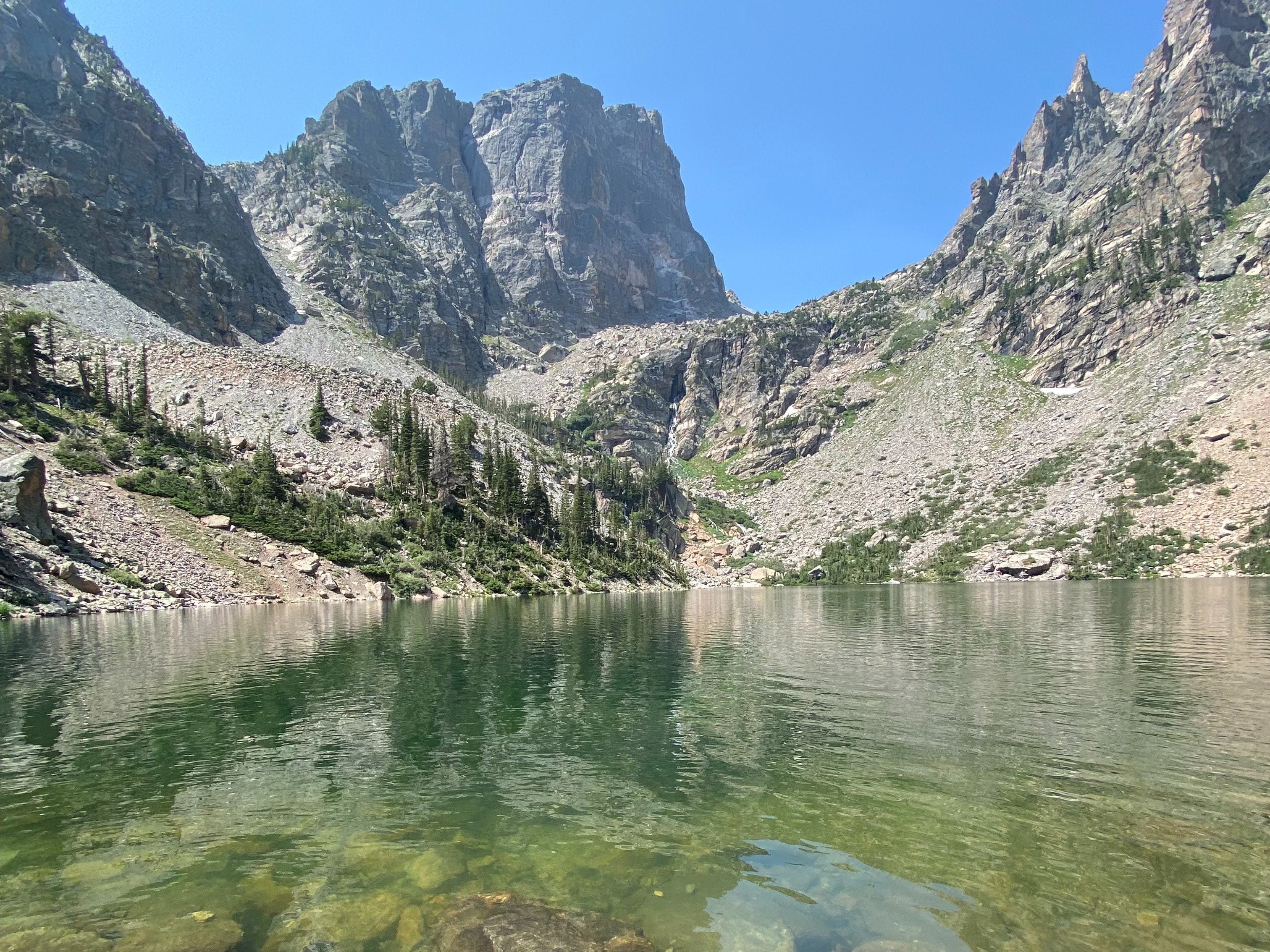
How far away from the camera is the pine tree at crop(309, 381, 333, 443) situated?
115 m

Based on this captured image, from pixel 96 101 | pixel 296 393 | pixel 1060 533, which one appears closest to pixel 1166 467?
pixel 1060 533

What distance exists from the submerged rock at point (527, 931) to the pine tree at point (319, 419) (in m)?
118

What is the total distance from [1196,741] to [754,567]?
15933cm

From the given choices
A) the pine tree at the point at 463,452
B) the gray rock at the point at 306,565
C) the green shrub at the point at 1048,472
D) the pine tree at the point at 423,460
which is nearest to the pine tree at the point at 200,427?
the pine tree at the point at 423,460

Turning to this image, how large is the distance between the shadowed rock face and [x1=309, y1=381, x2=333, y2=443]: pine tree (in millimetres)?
69636

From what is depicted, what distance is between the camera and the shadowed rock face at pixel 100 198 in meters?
152

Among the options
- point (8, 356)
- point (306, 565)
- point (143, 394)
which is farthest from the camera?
point (143, 394)

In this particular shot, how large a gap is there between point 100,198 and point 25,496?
16401cm

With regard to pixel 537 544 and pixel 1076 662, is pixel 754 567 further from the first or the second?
pixel 1076 662

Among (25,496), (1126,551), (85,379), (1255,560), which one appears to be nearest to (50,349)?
(85,379)

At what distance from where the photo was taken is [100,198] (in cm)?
17250

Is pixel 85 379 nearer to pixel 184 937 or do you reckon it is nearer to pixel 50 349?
pixel 50 349

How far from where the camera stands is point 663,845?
12.4 metres

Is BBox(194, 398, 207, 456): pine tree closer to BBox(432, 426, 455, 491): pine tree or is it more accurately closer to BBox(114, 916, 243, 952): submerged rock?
BBox(432, 426, 455, 491): pine tree
